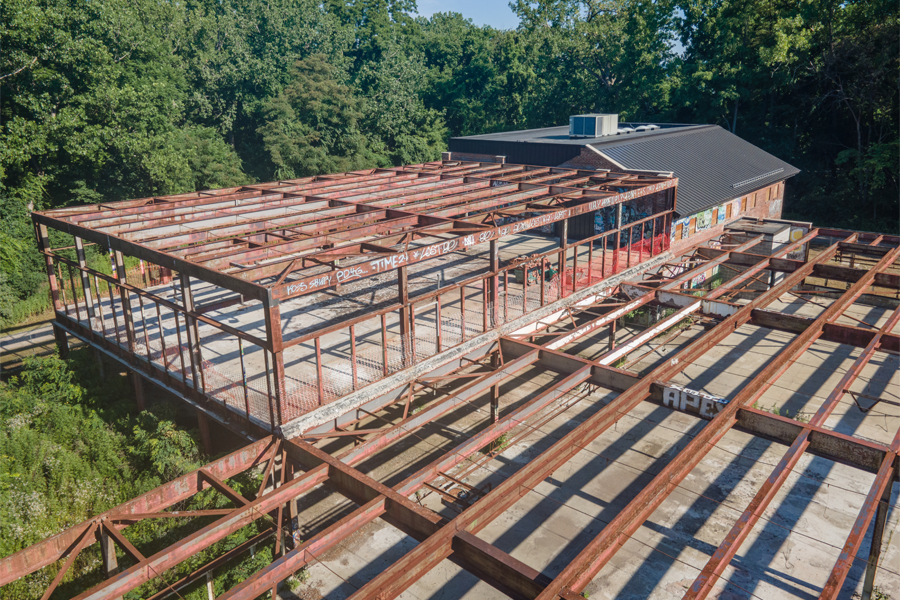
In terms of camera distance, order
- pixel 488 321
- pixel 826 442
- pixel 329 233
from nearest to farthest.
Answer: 1. pixel 826 442
2. pixel 329 233
3. pixel 488 321

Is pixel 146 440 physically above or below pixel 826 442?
below

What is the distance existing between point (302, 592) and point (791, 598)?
925 centimetres

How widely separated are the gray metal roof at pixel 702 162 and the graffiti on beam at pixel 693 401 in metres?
14.3

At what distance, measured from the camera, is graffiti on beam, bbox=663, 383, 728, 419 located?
12266 millimetres

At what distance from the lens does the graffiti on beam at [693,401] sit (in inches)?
483

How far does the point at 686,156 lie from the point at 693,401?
76.1 ft

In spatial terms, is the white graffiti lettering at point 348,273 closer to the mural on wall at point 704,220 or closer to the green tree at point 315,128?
the mural on wall at point 704,220

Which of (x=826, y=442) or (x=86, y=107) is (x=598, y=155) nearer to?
(x=826, y=442)

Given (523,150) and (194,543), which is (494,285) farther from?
(523,150)

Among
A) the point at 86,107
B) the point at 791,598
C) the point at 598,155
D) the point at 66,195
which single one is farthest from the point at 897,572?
the point at 66,195

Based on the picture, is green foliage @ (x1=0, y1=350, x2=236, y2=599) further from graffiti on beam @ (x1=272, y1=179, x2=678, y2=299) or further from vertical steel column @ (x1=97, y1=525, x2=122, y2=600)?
graffiti on beam @ (x1=272, y1=179, x2=678, y2=299)

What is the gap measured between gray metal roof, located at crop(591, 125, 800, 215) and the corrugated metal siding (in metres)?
1.54

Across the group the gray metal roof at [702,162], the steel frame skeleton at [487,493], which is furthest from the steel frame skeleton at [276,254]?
the gray metal roof at [702,162]

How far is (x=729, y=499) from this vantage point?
1435 centimetres
